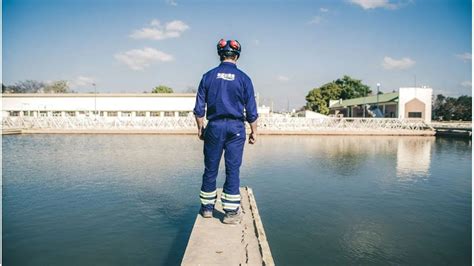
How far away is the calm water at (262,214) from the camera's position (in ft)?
13.5

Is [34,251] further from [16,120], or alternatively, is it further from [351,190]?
[16,120]

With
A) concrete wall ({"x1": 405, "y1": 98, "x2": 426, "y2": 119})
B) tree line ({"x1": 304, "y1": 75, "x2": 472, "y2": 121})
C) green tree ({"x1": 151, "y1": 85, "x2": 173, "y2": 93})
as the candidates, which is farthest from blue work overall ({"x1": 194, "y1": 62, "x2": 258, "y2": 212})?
green tree ({"x1": 151, "y1": 85, "x2": 173, "y2": 93})

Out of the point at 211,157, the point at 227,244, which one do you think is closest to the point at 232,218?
the point at 227,244

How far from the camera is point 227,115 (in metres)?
3.76

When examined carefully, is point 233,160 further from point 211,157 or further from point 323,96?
point 323,96

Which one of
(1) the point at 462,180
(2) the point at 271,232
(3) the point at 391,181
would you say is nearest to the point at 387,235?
(2) the point at 271,232

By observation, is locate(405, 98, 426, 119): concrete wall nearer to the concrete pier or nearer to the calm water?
the calm water

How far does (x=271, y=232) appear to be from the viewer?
4816 millimetres

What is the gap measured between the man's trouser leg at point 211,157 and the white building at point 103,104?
3808 centimetres

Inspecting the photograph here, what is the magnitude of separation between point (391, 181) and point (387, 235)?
14.6ft

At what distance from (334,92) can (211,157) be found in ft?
218

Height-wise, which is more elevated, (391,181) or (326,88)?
(326,88)

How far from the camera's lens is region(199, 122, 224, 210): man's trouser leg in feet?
12.4

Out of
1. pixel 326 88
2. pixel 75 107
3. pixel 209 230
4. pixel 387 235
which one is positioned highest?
pixel 326 88
